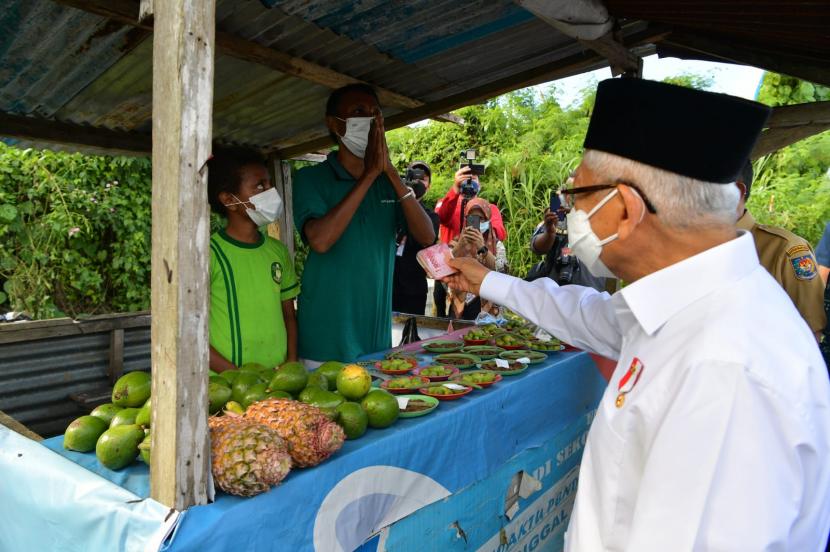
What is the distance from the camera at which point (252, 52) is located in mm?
3496

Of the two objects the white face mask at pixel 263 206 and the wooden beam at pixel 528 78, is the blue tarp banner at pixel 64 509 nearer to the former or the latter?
the white face mask at pixel 263 206

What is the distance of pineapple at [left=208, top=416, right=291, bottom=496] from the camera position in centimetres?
145

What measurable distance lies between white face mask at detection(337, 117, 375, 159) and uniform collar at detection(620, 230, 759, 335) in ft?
7.18

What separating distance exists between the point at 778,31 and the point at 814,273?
151 cm

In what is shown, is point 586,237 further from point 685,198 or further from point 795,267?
point 795,267

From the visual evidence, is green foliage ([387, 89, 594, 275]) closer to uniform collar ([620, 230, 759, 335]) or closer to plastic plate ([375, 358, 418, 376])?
plastic plate ([375, 358, 418, 376])

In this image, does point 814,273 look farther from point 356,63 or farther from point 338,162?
point 356,63

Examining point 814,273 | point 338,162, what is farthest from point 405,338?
point 814,273

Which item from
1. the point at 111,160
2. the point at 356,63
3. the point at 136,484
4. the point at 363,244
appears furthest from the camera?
the point at 111,160

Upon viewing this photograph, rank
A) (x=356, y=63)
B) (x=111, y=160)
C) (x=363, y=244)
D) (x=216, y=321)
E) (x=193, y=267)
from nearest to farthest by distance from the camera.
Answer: (x=193, y=267)
(x=216, y=321)
(x=363, y=244)
(x=356, y=63)
(x=111, y=160)

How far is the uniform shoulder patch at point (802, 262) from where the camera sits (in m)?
3.29

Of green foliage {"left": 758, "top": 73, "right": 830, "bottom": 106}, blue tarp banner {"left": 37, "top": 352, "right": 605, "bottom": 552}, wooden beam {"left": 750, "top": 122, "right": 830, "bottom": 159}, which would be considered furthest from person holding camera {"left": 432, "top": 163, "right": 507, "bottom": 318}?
green foliage {"left": 758, "top": 73, "right": 830, "bottom": 106}

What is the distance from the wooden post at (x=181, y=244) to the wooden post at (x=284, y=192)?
15.0 ft

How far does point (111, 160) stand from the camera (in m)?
7.28
